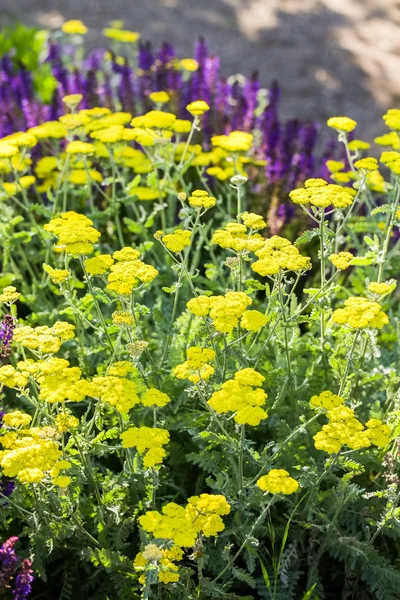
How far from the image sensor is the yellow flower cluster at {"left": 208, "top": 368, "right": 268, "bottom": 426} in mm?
1609

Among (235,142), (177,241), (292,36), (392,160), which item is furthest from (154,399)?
(292,36)

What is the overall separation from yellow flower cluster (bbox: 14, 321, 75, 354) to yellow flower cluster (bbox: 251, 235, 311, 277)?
478 mm

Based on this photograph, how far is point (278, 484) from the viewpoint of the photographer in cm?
160

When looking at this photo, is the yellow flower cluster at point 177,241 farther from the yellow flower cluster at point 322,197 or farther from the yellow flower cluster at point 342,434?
the yellow flower cluster at point 342,434

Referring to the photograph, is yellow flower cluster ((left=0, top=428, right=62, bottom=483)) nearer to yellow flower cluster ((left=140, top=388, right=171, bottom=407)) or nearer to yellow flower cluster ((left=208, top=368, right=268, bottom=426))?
yellow flower cluster ((left=140, top=388, right=171, bottom=407))

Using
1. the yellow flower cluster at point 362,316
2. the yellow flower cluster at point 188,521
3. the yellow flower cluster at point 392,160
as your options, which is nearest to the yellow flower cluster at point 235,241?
the yellow flower cluster at point 362,316

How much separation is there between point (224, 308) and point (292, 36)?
18.1 feet

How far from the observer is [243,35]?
6.73 meters

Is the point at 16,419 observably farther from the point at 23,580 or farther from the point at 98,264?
the point at 98,264

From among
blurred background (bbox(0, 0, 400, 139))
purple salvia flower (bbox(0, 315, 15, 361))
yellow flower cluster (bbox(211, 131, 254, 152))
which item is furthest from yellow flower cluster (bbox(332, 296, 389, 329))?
blurred background (bbox(0, 0, 400, 139))

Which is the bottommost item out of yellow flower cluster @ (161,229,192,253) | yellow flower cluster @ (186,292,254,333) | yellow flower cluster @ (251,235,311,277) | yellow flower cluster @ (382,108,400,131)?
yellow flower cluster @ (186,292,254,333)

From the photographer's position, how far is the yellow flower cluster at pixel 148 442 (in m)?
1.67

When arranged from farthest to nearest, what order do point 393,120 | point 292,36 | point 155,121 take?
1. point 292,36
2. point 155,121
3. point 393,120

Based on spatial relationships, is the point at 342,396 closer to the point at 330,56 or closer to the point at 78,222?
the point at 78,222
